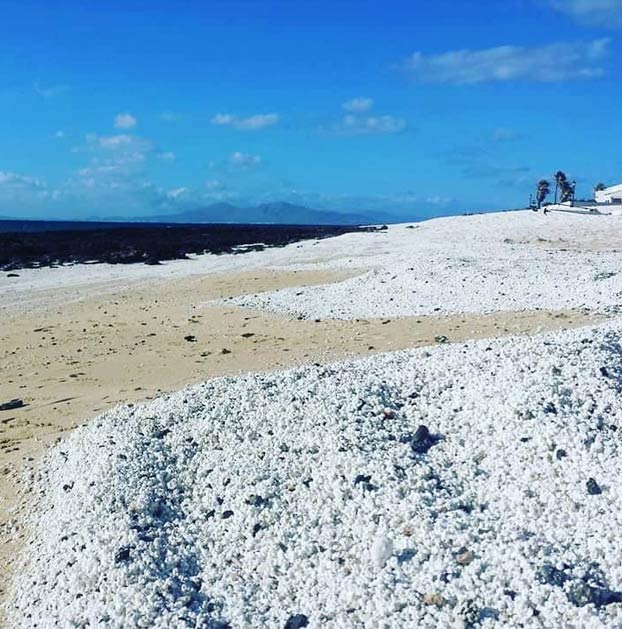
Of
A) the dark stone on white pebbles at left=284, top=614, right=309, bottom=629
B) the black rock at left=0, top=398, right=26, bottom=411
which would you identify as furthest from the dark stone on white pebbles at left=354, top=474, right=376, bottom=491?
the black rock at left=0, top=398, right=26, bottom=411

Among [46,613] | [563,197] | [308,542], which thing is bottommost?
[46,613]

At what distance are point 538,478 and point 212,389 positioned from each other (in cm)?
385

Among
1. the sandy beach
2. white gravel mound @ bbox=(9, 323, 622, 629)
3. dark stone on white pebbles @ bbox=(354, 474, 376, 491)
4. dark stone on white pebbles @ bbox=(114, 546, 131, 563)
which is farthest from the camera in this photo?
the sandy beach

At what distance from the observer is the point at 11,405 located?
10453 millimetres

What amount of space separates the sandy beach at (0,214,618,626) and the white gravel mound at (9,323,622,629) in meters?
1.00

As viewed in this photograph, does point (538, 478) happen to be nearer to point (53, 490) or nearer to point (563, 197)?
point (53, 490)

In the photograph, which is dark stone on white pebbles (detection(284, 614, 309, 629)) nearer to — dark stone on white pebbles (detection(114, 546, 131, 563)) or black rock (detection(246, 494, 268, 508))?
black rock (detection(246, 494, 268, 508))

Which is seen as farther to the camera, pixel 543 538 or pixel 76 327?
pixel 76 327

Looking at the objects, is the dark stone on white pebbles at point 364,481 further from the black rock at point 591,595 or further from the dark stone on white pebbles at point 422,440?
A: the black rock at point 591,595

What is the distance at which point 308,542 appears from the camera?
205 inches

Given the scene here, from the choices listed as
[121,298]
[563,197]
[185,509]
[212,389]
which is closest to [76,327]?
[121,298]

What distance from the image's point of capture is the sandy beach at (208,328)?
32.4 ft

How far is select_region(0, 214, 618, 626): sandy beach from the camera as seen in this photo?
988 cm

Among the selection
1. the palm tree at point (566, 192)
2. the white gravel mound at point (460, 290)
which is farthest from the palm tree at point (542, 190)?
the white gravel mound at point (460, 290)
